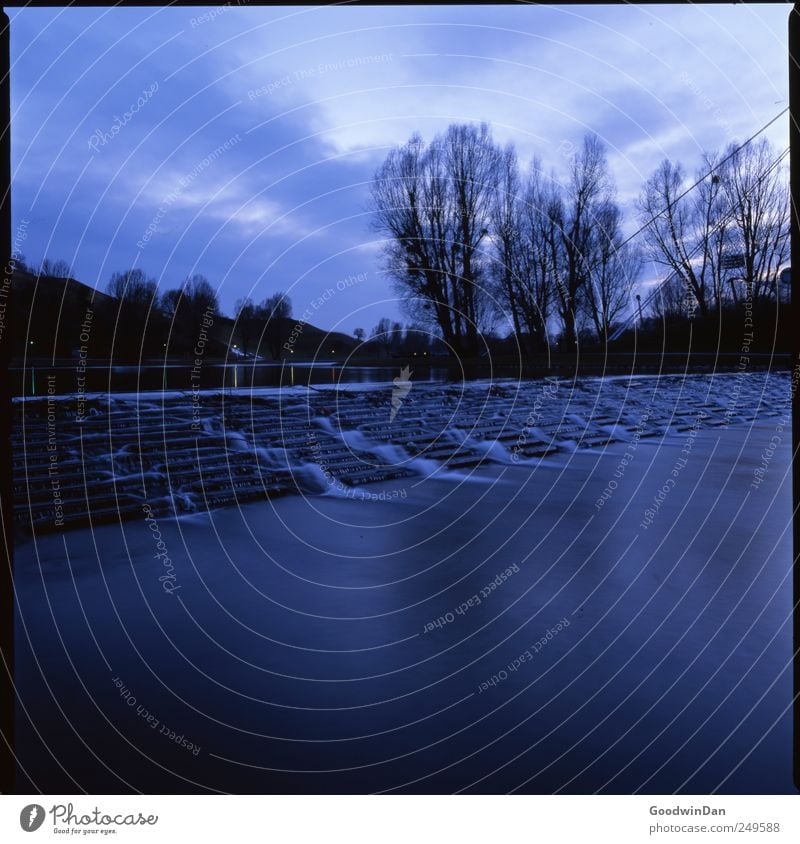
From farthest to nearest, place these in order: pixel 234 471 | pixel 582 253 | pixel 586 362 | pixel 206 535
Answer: pixel 586 362, pixel 582 253, pixel 234 471, pixel 206 535

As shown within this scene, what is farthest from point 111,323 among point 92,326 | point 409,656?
point 409,656

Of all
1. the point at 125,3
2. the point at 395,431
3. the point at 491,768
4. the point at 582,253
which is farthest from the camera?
the point at 582,253

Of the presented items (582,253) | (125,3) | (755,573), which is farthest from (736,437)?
(125,3)

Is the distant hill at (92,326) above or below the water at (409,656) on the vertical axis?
above

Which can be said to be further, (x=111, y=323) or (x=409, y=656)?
(x=111, y=323)

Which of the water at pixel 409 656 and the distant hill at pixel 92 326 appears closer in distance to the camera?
the water at pixel 409 656

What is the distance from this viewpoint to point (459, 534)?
15.9 ft

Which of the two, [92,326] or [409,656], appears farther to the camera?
[92,326]

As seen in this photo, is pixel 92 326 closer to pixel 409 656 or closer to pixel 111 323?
pixel 111 323

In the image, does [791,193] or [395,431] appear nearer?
[791,193]

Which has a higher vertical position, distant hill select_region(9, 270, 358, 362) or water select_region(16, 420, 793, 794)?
distant hill select_region(9, 270, 358, 362)

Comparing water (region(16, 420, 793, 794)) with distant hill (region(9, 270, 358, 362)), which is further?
distant hill (region(9, 270, 358, 362))

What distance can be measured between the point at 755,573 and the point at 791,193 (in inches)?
94.9

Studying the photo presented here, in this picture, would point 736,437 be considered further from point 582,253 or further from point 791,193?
point 791,193
